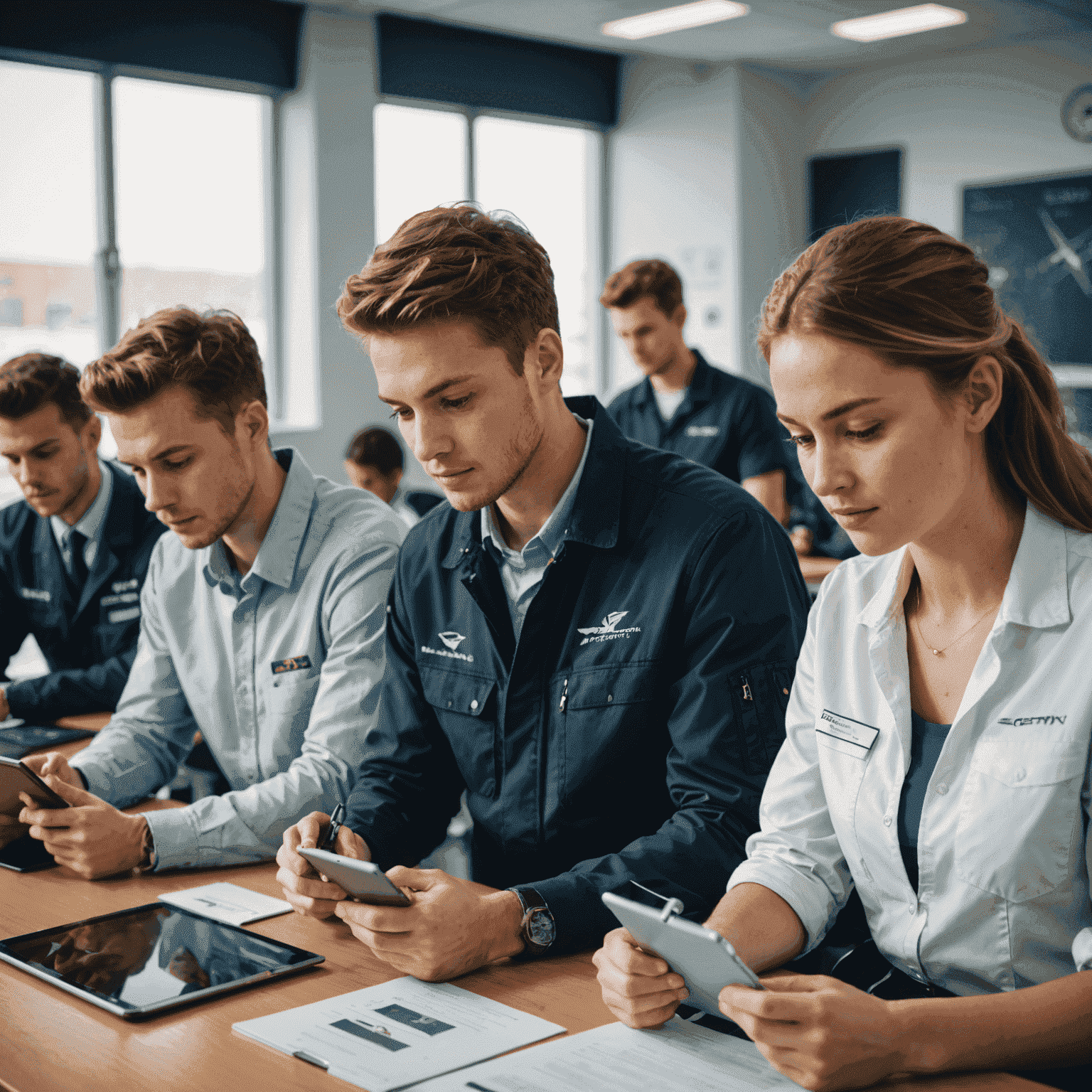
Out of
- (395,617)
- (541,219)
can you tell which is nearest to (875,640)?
(395,617)

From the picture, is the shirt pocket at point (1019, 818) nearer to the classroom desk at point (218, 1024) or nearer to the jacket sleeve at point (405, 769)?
the classroom desk at point (218, 1024)

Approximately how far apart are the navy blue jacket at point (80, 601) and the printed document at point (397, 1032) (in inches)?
69.0

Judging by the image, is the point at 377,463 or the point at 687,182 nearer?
the point at 377,463

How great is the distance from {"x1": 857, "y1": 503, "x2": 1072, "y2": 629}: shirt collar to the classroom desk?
0.45m

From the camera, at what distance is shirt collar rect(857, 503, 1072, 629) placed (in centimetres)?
128

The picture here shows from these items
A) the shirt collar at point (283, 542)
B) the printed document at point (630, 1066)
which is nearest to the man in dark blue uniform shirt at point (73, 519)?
the shirt collar at point (283, 542)

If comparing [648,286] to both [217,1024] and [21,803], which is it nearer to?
[21,803]

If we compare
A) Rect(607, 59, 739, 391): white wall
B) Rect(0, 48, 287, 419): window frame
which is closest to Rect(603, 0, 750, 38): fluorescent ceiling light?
Rect(607, 59, 739, 391): white wall

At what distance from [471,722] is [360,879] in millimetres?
444

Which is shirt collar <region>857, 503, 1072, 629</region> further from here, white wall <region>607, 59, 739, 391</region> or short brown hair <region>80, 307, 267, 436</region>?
white wall <region>607, 59, 739, 391</region>

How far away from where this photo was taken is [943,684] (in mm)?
1387

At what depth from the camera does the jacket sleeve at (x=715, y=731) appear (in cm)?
148

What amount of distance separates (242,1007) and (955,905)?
0.76 m

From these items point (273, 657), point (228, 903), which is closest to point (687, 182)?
point (273, 657)
